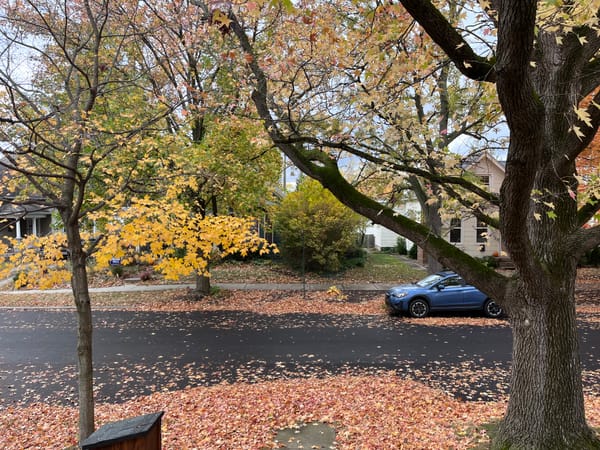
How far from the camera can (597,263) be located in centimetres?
2259

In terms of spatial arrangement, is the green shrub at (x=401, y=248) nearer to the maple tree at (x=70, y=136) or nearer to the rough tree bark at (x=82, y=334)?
the maple tree at (x=70, y=136)

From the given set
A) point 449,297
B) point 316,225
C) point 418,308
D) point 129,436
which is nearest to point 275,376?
point 129,436

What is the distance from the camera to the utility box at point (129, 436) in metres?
2.24

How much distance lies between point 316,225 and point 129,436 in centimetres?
1666

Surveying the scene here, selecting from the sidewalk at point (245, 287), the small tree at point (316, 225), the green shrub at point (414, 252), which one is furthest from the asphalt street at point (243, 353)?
the green shrub at point (414, 252)

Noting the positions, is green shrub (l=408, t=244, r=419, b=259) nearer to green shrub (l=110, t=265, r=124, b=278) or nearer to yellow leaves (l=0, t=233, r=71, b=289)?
green shrub (l=110, t=265, r=124, b=278)

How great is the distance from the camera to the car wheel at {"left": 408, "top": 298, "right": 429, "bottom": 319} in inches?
480

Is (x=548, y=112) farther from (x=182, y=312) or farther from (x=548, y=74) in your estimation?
(x=182, y=312)

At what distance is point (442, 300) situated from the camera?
12.2 m

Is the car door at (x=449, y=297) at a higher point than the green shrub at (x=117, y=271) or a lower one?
lower

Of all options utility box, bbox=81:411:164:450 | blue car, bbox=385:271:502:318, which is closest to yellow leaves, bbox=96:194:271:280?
utility box, bbox=81:411:164:450

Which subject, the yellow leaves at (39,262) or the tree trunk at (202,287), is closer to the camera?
the yellow leaves at (39,262)

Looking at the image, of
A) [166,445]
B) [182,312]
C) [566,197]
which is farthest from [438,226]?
[166,445]

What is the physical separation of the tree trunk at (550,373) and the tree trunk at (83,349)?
4517 millimetres
